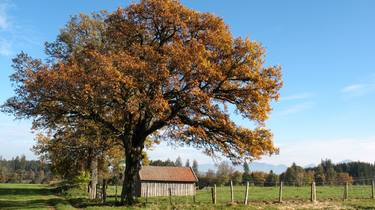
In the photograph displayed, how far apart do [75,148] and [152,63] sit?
33.2 ft

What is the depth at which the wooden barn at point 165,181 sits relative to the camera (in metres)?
63.4

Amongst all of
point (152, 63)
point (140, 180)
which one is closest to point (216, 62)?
point (152, 63)

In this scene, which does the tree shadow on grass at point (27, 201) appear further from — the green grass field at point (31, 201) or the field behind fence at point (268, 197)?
the field behind fence at point (268, 197)

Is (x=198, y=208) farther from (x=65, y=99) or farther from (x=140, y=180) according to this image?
(x=140, y=180)

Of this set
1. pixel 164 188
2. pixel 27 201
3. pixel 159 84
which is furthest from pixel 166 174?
pixel 159 84

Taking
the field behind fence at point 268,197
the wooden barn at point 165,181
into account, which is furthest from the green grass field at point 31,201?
the wooden barn at point 165,181

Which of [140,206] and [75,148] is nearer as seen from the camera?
[140,206]

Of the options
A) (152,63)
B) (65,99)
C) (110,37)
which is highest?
(110,37)

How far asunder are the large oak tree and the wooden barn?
30.8 m

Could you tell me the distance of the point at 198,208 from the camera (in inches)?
1137

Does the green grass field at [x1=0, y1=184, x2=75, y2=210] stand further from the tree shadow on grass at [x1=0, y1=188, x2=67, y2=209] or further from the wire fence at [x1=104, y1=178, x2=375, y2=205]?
the wire fence at [x1=104, y1=178, x2=375, y2=205]

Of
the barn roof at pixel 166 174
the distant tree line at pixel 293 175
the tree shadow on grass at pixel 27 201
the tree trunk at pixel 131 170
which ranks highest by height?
the tree trunk at pixel 131 170

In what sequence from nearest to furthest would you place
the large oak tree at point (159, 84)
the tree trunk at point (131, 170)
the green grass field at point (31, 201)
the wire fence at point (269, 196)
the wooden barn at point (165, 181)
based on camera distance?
the large oak tree at point (159, 84), the tree trunk at point (131, 170), the green grass field at point (31, 201), the wire fence at point (269, 196), the wooden barn at point (165, 181)

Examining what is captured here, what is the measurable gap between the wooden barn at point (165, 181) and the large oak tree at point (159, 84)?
30818 mm
